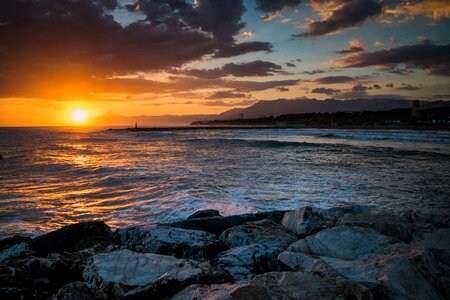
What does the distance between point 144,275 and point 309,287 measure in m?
1.71

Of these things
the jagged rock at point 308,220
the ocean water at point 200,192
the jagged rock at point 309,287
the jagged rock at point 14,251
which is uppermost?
the jagged rock at point 309,287

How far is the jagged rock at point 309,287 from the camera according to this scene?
2.64 m

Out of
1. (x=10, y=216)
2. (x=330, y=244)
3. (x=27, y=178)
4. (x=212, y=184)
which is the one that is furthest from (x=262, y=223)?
(x=27, y=178)

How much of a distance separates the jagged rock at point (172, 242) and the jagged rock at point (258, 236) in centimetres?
28

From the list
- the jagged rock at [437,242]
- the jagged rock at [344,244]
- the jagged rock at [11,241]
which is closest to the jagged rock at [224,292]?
the jagged rock at [344,244]

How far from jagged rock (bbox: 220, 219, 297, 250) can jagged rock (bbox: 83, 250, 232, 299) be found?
3.86 feet

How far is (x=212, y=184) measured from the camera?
11.2 meters

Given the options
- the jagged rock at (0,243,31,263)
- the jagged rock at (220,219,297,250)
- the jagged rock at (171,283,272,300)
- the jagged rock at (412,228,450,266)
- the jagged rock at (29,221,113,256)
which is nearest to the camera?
the jagged rock at (171,283,272,300)

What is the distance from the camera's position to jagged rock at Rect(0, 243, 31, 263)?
179 inches

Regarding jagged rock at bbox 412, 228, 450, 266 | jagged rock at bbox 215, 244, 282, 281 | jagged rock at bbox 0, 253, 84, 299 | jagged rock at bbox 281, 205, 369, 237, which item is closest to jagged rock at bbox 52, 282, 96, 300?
jagged rock at bbox 0, 253, 84, 299

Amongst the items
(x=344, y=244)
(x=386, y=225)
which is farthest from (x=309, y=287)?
(x=386, y=225)

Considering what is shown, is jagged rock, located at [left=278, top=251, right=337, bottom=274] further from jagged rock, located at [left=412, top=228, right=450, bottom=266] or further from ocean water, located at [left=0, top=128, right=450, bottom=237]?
ocean water, located at [left=0, top=128, right=450, bottom=237]

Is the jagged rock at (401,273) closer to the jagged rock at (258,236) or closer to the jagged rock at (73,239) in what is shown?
the jagged rock at (258,236)

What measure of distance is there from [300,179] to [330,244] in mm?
7915
